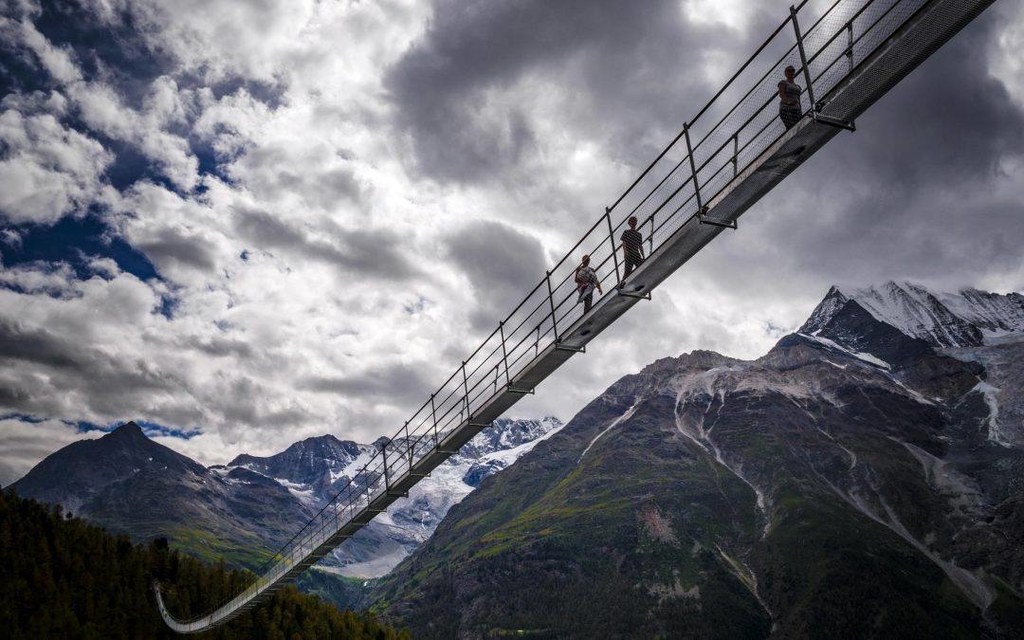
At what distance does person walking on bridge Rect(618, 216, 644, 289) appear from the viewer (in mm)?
23844

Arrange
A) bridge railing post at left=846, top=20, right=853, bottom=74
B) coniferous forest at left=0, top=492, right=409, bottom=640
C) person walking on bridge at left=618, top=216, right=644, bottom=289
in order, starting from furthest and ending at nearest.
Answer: coniferous forest at left=0, top=492, right=409, bottom=640
person walking on bridge at left=618, top=216, right=644, bottom=289
bridge railing post at left=846, top=20, right=853, bottom=74

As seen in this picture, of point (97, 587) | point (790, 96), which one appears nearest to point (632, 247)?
point (790, 96)

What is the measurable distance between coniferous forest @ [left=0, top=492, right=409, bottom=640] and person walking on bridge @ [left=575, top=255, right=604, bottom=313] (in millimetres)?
66872

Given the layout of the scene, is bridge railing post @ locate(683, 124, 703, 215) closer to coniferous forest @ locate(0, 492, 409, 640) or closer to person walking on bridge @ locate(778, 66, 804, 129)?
person walking on bridge @ locate(778, 66, 804, 129)

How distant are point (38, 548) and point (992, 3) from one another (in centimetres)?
9419

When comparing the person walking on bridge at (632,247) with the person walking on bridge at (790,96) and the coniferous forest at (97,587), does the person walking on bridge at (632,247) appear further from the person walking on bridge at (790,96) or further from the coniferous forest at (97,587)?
the coniferous forest at (97,587)

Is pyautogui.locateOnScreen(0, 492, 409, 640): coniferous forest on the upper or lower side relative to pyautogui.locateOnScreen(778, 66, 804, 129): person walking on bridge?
lower

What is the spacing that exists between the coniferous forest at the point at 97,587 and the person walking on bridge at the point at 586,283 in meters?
66.9

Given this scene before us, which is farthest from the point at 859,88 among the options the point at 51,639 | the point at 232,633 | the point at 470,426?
the point at 232,633

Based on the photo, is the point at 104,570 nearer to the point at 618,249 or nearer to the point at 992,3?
the point at 618,249

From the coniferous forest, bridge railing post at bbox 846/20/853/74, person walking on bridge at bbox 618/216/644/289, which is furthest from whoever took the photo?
the coniferous forest

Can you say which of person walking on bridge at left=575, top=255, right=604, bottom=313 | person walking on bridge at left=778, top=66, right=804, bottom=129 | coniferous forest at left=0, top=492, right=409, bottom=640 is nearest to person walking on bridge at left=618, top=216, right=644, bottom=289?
person walking on bridge at left=575, top=255, right=604, bottom=313

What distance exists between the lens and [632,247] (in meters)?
24.0

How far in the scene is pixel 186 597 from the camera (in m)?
81.5
